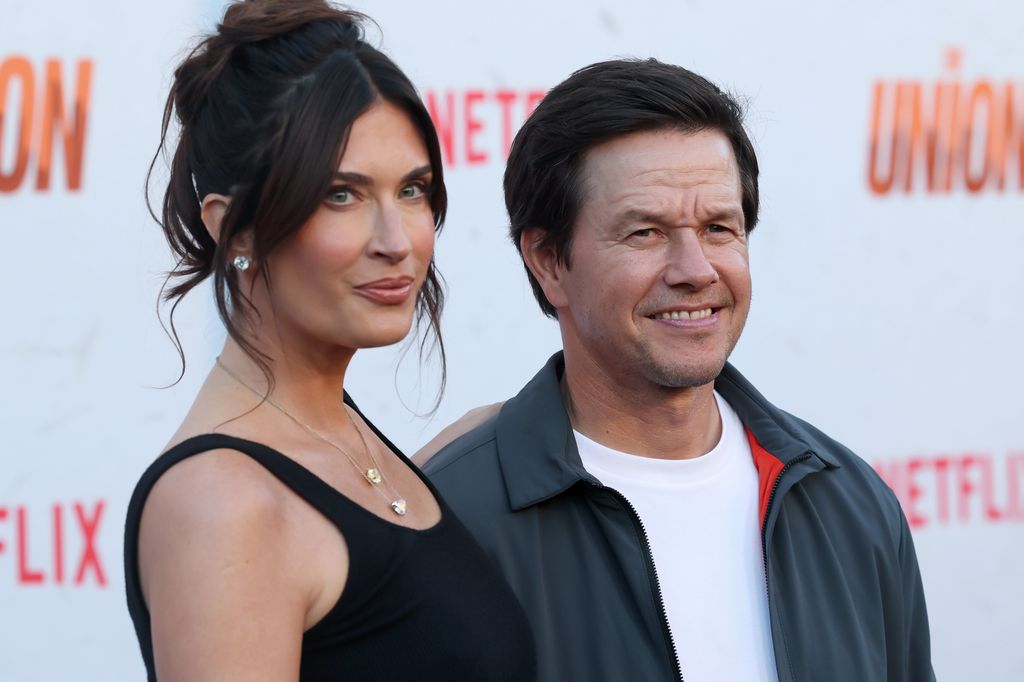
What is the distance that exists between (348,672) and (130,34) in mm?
1567

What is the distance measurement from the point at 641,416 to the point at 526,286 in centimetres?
71

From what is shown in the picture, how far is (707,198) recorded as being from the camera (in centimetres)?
204

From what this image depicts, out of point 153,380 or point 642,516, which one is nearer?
point 642,516

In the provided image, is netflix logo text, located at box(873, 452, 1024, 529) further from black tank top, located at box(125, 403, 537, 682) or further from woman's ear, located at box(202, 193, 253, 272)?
woman's ear, located at box(202, 193, 253, 272)

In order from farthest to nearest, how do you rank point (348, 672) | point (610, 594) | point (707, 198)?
point (707, 198) < point (610, 594) < point (348, 672)

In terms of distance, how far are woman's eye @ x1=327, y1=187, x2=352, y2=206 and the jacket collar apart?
0.62 meters

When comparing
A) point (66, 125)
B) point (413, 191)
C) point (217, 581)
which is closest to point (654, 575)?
point (413, 191)

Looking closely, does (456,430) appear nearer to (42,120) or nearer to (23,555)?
(23,555)

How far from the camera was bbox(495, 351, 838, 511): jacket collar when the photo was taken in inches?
75.5

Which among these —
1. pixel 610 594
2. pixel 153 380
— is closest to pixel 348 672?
pixel 610 594

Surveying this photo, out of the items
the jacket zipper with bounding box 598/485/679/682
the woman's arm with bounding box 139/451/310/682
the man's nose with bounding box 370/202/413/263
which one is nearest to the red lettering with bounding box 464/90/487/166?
the jacket zipper with bounding box 598/485/679/682

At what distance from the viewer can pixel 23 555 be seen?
8.11 ft

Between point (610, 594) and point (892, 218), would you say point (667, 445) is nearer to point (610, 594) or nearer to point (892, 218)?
point (610, 594)

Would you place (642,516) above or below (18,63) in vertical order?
below
